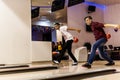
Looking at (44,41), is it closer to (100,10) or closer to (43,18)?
(43,18)

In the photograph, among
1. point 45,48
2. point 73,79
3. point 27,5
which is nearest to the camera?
point 73,79

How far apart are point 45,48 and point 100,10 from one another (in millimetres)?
5459

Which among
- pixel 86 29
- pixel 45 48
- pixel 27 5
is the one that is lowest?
pixel 45 48

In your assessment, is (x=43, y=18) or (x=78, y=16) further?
(x=78, y=16)

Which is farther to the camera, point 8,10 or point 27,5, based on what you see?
point 27,5

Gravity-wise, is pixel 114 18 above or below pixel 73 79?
above

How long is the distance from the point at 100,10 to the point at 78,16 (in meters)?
2.01

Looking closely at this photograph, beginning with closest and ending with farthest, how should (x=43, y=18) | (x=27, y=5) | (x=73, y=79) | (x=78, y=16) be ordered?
(x=73, y=79) < (x=27, y=5) < (x=43, y=18) < (x=78, y=16)

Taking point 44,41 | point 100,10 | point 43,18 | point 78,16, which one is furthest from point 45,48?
point 100,10

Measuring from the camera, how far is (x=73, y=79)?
3.59 m

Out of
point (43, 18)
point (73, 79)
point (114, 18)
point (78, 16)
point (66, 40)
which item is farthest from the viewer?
point (114, 18)

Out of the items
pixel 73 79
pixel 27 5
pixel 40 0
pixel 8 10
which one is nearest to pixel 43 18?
pixel 40 0

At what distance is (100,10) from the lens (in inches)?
542

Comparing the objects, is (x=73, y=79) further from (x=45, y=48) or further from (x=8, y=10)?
(x=45, y=48)
